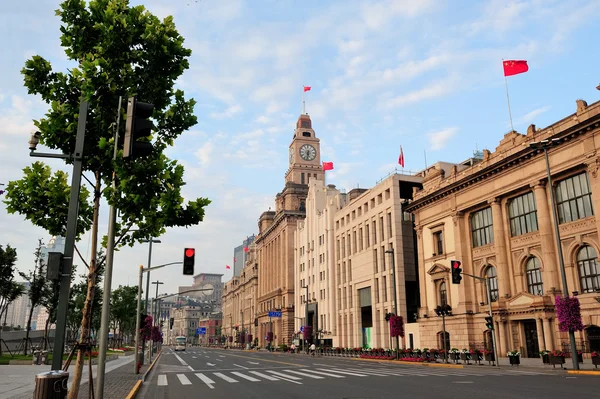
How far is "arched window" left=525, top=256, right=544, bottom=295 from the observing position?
41.6 m

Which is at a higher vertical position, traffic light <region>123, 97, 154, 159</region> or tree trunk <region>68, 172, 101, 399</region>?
traffic light <region>123, 97, 154, 159</region>

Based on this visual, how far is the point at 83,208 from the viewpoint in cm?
1463

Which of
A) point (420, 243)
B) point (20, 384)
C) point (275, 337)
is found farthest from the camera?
point (275, 337)

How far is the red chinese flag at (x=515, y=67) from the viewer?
139 feet

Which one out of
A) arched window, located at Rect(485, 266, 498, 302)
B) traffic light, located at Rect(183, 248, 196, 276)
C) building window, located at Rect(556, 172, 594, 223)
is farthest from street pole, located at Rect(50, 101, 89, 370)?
arched window, located at Rect(485, 266, 498, 302)

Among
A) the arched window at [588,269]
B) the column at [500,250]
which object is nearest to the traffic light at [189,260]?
the arched window at [588,269]

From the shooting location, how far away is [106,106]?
13273mm

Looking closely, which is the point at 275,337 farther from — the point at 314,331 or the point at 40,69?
the point at 40,69

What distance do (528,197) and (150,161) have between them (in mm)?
39389

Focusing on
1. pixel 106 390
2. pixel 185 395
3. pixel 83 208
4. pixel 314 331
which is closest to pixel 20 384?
pixel 106 390

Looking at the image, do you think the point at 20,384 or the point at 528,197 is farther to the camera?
the point at 528,197

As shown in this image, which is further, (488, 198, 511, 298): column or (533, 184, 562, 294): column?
(488, 198, 511, 298): column

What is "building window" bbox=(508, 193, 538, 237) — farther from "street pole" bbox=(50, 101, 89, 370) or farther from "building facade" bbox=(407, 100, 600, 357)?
"street pole" bbox=(50, 101, 89, 370)

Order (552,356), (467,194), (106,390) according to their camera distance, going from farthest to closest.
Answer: (467,194) < (552,356) < (106,390)
